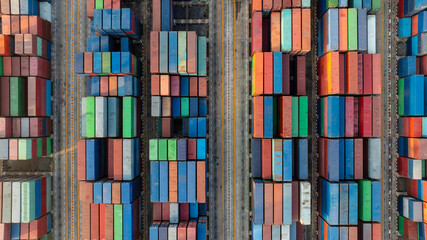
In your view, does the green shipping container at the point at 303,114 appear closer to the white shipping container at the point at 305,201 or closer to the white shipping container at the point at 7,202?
the white shipping container at the point at 305,201

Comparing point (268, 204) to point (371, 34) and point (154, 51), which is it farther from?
point (371, 34)

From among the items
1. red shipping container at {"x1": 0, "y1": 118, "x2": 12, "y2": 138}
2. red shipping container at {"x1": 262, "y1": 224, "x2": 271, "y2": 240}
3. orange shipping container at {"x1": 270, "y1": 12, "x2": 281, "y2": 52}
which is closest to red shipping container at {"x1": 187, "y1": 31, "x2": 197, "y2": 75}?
orange shipping container at {"x1": 270, "y1": 12, "x2": 281, "y2": 52}

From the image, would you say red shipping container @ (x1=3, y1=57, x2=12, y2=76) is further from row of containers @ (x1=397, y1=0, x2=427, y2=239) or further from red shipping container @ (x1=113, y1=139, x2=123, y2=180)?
row of containers @ (x1=397, y1=0, x2=427, y2=239)

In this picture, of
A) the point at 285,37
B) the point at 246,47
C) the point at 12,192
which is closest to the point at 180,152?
the point at 246,47

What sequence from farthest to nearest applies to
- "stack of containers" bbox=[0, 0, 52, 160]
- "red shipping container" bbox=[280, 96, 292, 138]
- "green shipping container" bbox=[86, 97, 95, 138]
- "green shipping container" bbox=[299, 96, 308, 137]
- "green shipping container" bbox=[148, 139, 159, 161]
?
"stack of containers" bbox=[0, 0, 52, 160]
"green shipping container" bbox=[86, 97, 95, 138]
"green shipping container" bbox=[299, 96, 308, 137]
"green shipping container" bbox=[148, 139, 159, 161]
"red shipping container" bbox=[280, 96, 292, 138]

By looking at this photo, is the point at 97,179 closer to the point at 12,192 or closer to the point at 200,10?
the point at 12,192

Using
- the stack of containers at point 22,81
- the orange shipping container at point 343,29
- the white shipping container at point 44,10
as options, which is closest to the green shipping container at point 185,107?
the stack of containers at point 22,81
